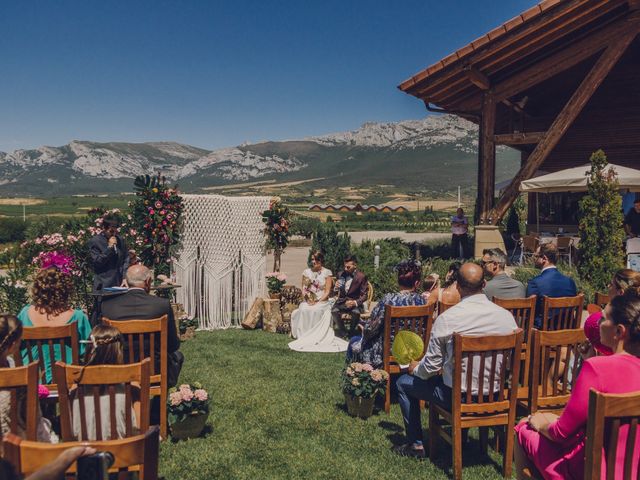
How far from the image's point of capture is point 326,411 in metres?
5.32

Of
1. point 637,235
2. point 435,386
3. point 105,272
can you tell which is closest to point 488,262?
point 435,386

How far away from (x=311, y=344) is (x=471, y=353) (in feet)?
15.0

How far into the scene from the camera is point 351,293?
8.31 m

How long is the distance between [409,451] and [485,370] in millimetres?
950

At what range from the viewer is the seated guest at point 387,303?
516 cm

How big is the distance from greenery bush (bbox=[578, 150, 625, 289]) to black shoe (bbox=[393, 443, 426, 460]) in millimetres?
7161

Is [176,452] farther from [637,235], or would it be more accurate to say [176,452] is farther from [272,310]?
[637,235]

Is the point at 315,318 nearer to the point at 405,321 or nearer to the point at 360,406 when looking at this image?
the point at 360,406

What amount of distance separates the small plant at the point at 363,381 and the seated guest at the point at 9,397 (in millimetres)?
2621

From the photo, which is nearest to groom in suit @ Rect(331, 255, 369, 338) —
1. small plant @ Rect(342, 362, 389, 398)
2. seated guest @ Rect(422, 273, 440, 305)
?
seated guest @ Rect(422, 273, 440, 305)

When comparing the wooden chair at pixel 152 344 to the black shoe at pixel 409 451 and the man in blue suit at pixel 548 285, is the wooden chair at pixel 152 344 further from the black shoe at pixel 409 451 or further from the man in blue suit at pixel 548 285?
the man in blue suit at pixel 548 285

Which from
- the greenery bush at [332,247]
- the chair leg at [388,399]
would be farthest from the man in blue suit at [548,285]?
the greenery bush at [332,247]

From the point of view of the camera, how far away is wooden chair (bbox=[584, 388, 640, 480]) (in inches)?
94.9

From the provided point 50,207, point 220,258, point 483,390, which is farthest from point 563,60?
point 50,207
